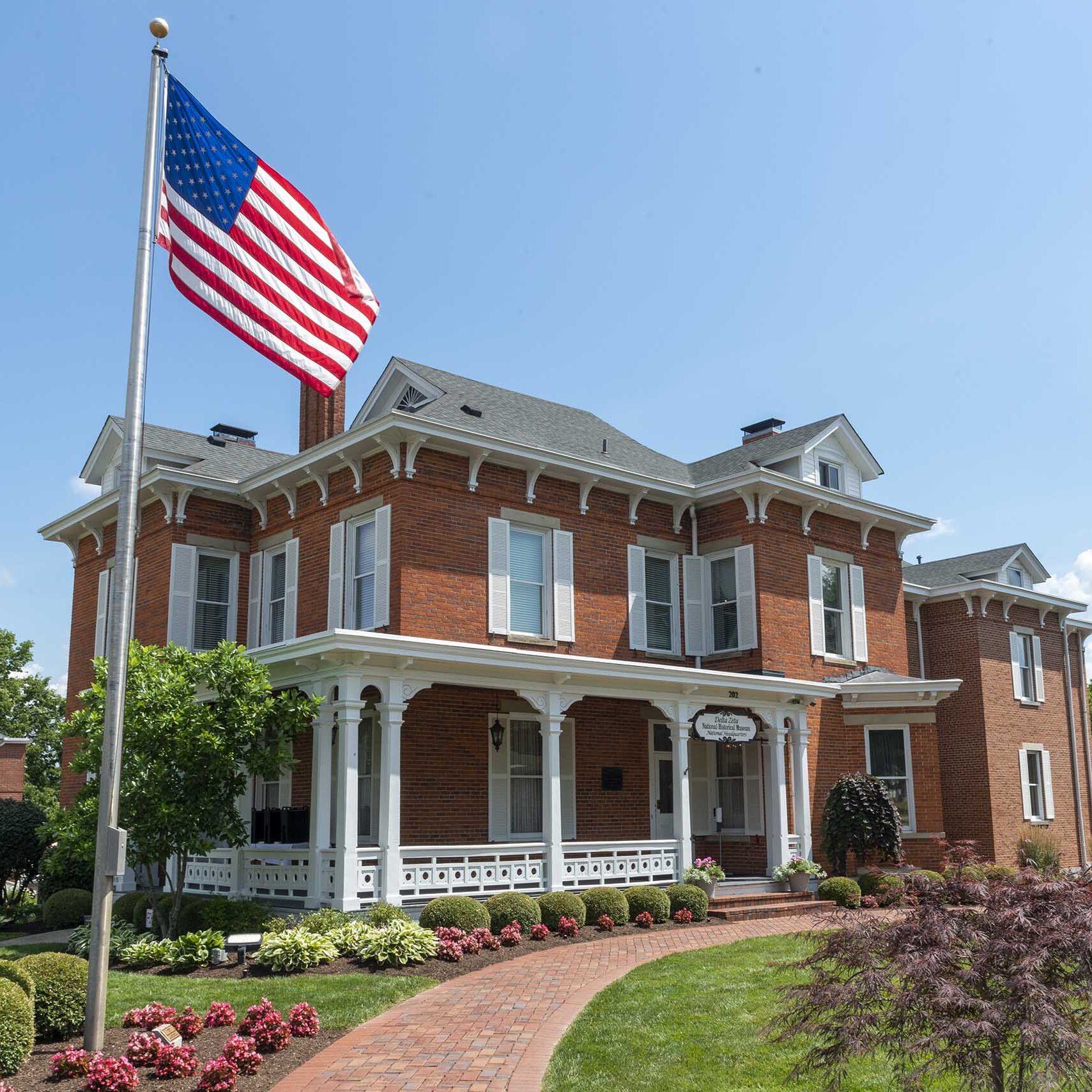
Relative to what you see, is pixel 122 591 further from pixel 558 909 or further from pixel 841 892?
pixel 841 892

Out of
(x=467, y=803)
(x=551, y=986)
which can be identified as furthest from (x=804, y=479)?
(x=551, y=986)

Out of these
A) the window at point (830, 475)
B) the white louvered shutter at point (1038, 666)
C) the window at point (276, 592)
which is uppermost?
the window at point (830, 475)

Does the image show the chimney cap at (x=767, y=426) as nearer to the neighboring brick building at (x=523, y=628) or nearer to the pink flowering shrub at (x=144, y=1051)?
the neighboring brick building at (x=523, y=628)

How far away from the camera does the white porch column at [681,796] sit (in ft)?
62.8

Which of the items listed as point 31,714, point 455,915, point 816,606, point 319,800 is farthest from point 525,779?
point 31,714

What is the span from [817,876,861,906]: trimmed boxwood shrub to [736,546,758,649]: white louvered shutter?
4.70 m

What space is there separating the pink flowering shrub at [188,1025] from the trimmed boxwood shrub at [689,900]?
9259 mm

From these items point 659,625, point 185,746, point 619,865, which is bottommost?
point 619,865

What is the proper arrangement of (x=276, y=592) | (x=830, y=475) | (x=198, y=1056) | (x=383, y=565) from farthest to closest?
(x=830, y=475)
(x=276, y=592)
(x=383, y=565)
(x=198, y=1056)

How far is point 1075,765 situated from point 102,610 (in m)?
23.1

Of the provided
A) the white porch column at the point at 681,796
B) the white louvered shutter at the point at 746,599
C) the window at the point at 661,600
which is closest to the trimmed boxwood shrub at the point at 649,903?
the white porch column at the point at 681,796

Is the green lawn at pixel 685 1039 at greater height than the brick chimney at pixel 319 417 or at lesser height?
lesser

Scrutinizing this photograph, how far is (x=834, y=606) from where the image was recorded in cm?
2455

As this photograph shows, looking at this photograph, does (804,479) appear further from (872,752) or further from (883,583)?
(872,752)
